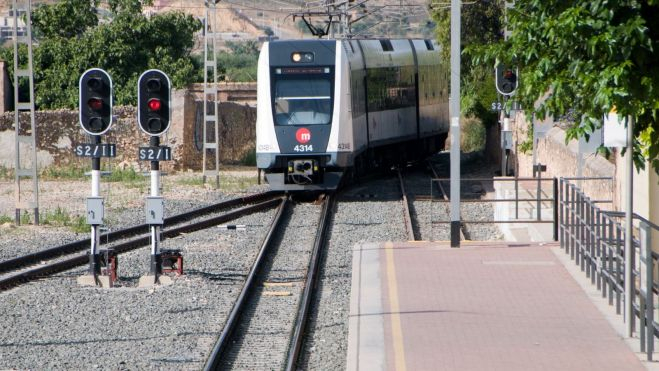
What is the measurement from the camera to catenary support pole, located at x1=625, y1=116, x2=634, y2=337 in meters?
10.3

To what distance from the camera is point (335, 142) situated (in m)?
26.4

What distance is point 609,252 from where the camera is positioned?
12.6 m

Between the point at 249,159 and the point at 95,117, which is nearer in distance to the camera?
the point at 95,117

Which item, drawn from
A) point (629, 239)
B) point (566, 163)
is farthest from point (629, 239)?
point (566, 163)

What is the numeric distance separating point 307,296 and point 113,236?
7.29 meters

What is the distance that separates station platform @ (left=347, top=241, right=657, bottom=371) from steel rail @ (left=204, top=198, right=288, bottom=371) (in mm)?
1257

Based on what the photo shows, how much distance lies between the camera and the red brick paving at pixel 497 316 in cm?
1060

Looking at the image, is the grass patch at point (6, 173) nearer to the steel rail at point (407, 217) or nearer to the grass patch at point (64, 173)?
the grass patch at point (64, 173)

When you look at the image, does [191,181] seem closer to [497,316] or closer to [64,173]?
[64,173]

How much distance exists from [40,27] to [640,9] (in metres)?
47.4

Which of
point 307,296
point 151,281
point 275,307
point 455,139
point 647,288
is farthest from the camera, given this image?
point 455,139

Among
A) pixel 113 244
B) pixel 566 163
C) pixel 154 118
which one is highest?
pixel 154 118

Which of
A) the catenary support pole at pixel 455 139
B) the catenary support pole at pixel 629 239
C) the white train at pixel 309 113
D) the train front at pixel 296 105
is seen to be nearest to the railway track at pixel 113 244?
the white train at pixel 309 113

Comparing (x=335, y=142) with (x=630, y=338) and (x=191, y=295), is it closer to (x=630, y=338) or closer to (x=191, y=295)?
(x=191, y=295)
